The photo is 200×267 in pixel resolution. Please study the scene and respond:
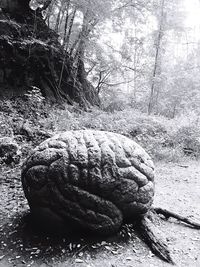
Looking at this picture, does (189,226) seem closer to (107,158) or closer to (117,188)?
(117,188)

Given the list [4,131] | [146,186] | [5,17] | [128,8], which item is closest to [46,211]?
[146,186]

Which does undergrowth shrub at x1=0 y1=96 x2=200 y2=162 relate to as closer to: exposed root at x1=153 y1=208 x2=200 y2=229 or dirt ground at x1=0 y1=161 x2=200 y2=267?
dirt ground at x1=0 y1=161 x2=200 y2=267

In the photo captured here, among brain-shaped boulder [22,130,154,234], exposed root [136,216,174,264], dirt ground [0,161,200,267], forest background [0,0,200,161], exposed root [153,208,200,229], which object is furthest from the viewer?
forest background [0,0,200,161]

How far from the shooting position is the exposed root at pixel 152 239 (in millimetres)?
2563

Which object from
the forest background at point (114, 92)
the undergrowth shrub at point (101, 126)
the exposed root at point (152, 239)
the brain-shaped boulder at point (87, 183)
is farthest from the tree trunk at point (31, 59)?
the exposed root at point (152, 239)

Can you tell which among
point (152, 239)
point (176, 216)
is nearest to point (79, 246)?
point (152, 239)

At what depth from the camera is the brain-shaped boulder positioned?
267cm

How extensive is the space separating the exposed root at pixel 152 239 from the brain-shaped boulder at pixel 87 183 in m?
0.17

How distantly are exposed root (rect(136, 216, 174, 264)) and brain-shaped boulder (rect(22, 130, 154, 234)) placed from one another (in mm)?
165

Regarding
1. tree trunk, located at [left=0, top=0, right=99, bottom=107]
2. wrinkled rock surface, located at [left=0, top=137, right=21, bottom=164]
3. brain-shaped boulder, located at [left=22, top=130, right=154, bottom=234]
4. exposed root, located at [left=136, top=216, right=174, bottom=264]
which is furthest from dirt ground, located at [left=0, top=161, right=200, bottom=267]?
tree trunk, located at [left=0, top=0, right=99, bottom=107]

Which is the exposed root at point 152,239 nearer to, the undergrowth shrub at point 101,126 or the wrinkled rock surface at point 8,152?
the wrinkled rock surface at point 8,152

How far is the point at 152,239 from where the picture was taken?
2738 mm

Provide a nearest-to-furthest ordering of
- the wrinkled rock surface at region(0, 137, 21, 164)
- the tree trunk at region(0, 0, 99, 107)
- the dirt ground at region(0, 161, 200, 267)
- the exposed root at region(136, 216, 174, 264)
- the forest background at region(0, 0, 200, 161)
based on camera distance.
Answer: the dirt ground at region(0, 161, 200, 267)
the exposed root at region(136, 216, 174, 264)
the wrinkled rock surface at region(0, 137, 21, 164)
the forest background at region(0, 0, 200, 161)
the tree trunk at region(0, 0, 99, 107)

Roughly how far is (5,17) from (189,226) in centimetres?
883
